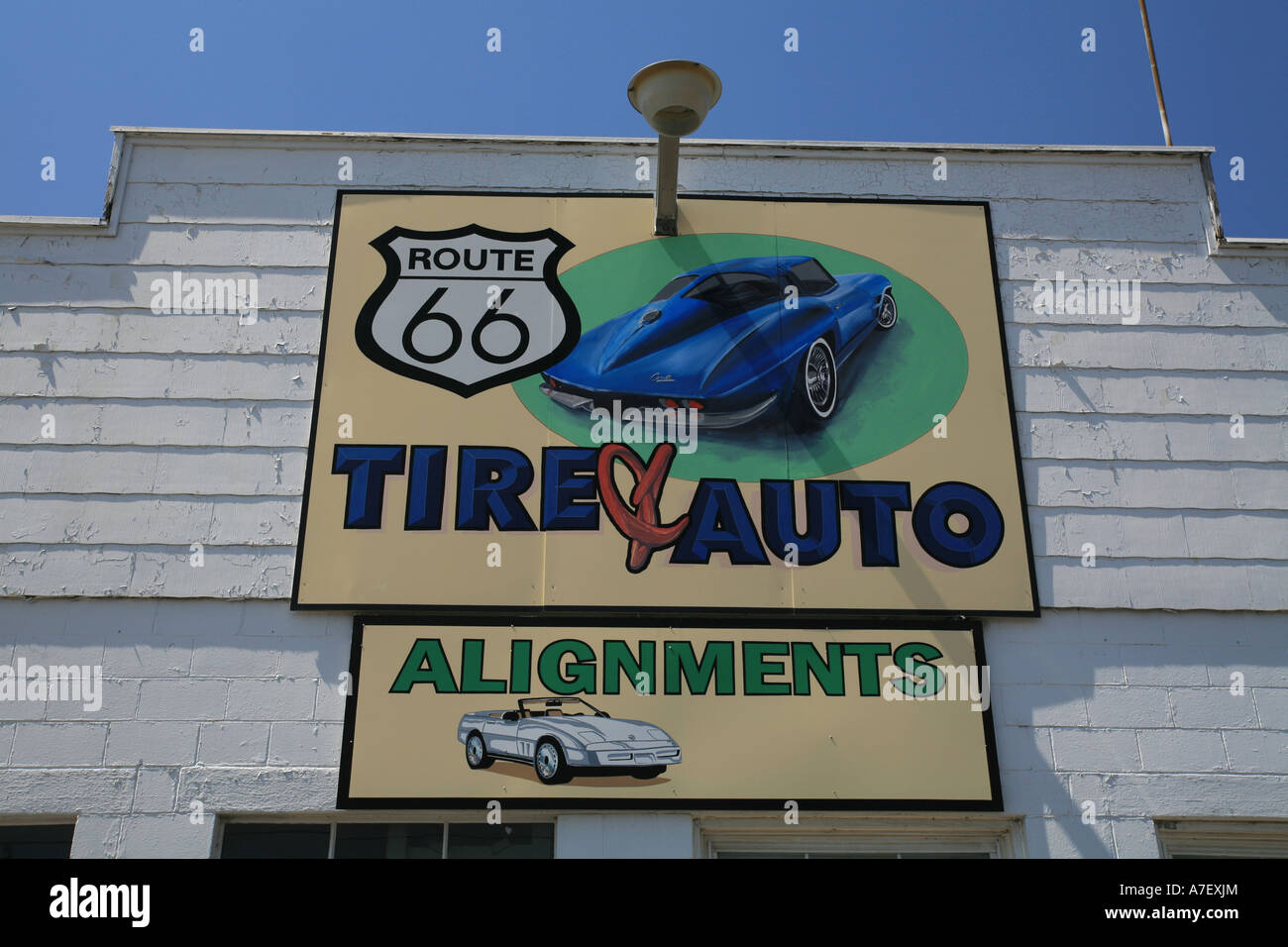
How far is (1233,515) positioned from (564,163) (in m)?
4.47

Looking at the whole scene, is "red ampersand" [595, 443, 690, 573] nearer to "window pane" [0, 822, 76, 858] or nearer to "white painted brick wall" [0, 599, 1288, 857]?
"white painted brick wall" [0, 599, 1288, 857]

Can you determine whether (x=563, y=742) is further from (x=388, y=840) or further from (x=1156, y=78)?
(x=1156, y=78)

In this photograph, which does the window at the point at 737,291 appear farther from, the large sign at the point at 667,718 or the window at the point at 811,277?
the large sign at the point at 667,718

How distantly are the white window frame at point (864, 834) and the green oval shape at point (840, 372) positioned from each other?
187cm

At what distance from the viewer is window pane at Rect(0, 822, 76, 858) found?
6.20 m

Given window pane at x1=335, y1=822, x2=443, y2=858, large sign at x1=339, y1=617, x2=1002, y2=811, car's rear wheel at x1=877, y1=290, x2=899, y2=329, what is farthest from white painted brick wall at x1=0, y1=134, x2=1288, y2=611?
window pane at x1=335, y1=822, x2=443, y2=858

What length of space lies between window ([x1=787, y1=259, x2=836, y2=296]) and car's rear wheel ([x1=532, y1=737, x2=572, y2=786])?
120 inches

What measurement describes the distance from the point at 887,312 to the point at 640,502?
6.36 feet

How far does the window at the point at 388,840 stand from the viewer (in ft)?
20.1

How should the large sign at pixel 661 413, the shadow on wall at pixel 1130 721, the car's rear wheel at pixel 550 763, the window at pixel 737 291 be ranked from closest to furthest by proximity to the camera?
the car's rear wheel at pixel 550 763, the shadow on wall at pixel 1130 721, the large sign at pixel 661 413, the window at pixel 737 291

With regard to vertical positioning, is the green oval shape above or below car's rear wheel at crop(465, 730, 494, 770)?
above

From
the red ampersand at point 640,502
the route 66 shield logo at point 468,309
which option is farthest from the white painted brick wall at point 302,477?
the red ampersand at point 640,502

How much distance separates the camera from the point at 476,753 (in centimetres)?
616

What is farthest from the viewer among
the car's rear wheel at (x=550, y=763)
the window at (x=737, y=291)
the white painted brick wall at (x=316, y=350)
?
the window at (x=737, y=291)
